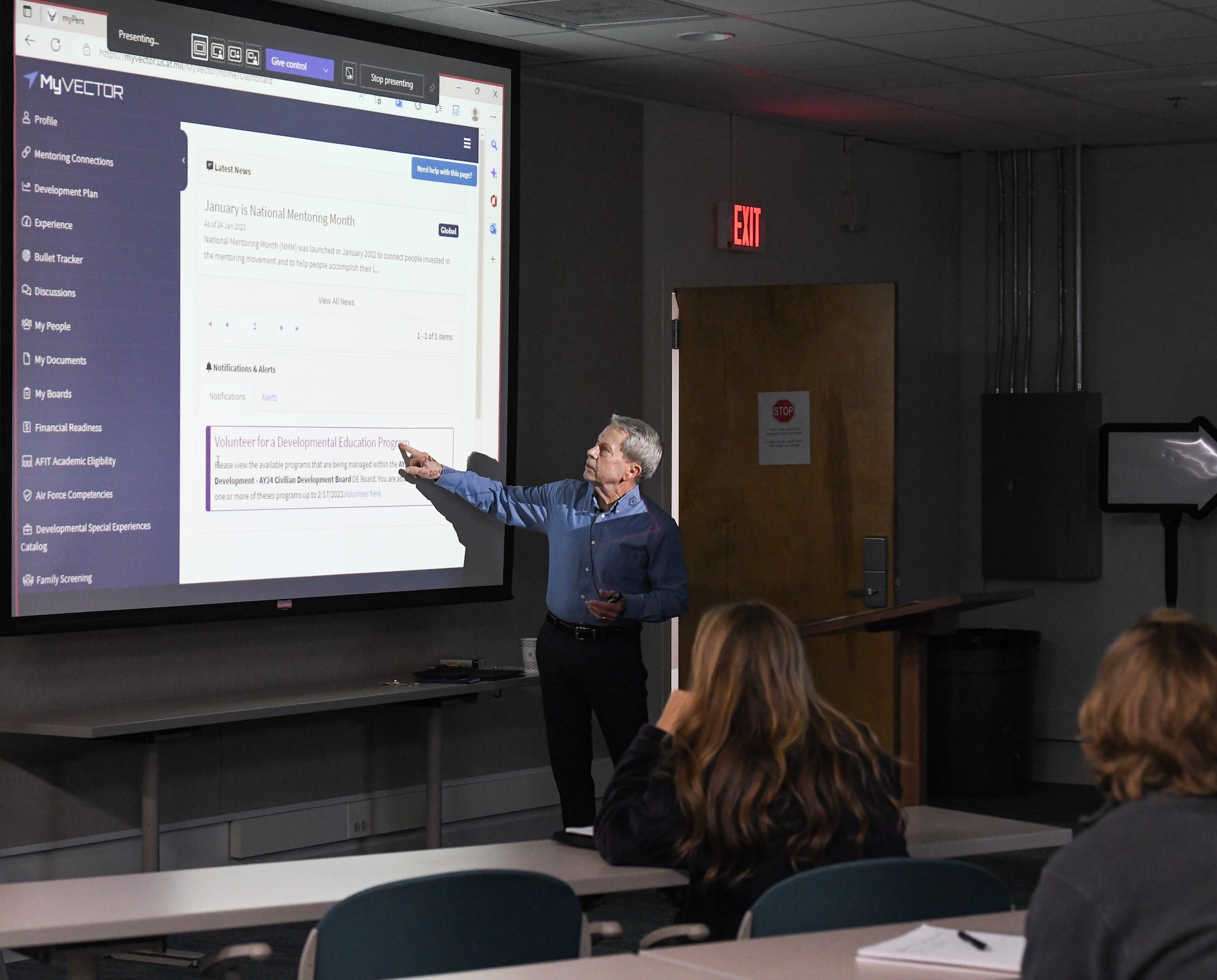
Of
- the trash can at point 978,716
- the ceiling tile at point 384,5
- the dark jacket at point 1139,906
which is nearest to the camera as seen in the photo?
the dark jacket at point 1139,906

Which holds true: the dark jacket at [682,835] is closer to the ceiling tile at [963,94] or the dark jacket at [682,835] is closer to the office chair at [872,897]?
the office chair at [872,897]

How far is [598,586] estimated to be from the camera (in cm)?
501

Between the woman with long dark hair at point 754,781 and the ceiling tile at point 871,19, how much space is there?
2810mm

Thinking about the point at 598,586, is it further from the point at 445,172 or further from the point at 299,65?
the point at 299,65

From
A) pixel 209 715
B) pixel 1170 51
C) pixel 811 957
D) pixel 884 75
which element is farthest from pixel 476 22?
pixel 811 957

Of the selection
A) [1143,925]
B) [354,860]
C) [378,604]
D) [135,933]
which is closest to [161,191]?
[378,604]

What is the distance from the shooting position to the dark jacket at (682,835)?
2613mm

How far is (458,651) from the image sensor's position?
5.63 metres

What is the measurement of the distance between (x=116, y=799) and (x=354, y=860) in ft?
6.39

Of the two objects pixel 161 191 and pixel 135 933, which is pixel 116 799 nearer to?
pixel 161 191

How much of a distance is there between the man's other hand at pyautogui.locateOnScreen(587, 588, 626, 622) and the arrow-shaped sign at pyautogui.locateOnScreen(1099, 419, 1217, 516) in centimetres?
328

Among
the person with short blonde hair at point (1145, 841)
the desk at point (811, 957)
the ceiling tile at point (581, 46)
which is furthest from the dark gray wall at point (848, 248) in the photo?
the person with short blonde hair at point (1145, 841)

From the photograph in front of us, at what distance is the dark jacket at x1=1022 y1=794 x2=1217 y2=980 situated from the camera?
1.75m

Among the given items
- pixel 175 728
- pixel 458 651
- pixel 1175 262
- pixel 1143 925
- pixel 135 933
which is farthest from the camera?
pixel 1175 262
